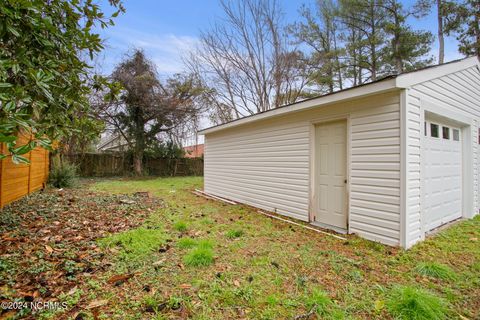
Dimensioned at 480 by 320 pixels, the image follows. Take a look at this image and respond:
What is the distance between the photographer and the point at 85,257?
2.84 meters

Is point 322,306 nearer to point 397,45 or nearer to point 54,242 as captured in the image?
point 54,242

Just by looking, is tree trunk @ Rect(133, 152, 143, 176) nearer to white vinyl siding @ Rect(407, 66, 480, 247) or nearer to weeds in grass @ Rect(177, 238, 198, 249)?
weeds in grass @ Rect(177, 238, 198, 249)

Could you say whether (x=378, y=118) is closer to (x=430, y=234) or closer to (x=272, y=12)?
(x=430, y=234)

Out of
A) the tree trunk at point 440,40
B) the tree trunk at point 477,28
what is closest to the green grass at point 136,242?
the tree trunk at point 477,28

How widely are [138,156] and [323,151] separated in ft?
39.8

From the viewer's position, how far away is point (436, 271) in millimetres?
2689

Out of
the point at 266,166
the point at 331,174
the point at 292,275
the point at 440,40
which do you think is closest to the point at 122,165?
the point at 266,166

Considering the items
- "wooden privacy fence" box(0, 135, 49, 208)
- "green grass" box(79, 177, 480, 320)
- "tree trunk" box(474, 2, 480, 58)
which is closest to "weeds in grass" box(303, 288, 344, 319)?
"green grass" box(79, 177, 480, 320)

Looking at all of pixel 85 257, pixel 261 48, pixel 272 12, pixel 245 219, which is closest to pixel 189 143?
pixel 261 48

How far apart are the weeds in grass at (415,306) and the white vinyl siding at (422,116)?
4.79 feet

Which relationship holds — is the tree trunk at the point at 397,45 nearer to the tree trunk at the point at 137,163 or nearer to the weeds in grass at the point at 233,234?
the weeds in grass at the point at 233,234

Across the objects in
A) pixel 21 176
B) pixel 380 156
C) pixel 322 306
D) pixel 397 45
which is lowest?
pixel 322 306

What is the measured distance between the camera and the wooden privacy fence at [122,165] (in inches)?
519

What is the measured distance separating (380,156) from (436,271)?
5.41ft
